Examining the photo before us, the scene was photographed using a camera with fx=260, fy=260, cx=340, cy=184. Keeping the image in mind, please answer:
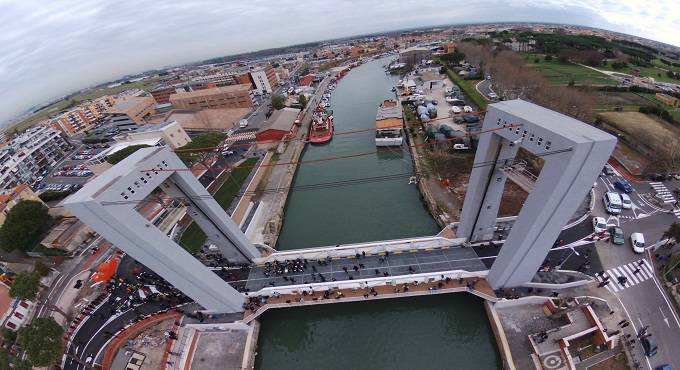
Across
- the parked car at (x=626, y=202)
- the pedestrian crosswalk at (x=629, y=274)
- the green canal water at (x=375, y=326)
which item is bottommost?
the green canal water at (x=375, y=326)

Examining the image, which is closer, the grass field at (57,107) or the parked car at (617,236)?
the parked car at (617,236)

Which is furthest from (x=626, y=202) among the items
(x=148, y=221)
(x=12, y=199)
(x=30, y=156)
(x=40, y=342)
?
(x=30, y=156)

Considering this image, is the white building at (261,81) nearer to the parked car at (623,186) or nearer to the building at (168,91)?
the building at (168,91)

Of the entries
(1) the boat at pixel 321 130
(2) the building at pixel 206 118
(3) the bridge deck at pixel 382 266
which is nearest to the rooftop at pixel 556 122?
(3) the bridge deck at pixel 382 266

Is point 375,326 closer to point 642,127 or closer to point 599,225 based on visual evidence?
point 599,225

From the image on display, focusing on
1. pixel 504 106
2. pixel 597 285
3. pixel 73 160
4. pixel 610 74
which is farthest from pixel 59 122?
pixel 610 74

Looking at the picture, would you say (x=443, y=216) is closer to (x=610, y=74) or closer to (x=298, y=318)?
(x=298, y=318)

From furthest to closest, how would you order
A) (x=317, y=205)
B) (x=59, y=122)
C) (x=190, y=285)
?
1. (x=59, y=122)
2. (x=317, y=205)
3. (x=190, y=285)
